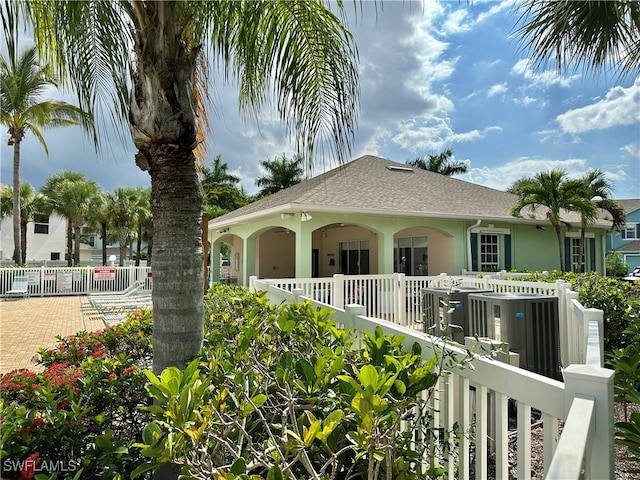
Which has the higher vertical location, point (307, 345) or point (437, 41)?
point (437, 41)

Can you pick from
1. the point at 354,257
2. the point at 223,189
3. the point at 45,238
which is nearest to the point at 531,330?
the point at 354,257

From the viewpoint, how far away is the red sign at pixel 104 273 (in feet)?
69.0

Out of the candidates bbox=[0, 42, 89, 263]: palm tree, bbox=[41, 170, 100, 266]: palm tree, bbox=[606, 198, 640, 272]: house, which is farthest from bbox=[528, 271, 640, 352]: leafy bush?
bbox=[606, 198, 640, 272]: house

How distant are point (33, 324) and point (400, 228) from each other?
12.3 m

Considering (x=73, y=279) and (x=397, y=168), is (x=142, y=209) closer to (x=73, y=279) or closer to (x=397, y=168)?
(x=73, y=279)

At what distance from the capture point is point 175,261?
119 inches

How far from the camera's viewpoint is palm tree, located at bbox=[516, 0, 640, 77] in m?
5.30

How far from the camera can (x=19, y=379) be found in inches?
129

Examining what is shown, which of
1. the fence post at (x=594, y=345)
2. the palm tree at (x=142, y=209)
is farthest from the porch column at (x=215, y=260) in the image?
the fence post at (x=594, y=345)

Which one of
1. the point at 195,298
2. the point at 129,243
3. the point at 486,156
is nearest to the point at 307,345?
the point at 195,298

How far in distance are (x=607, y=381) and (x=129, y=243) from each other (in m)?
48.7

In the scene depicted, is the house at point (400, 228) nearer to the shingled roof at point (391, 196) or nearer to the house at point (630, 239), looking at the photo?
the shingled roof at point (391, 196)

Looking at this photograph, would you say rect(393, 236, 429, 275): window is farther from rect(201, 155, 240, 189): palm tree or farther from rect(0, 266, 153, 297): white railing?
rect(201, 155, 240, 189): palm tree

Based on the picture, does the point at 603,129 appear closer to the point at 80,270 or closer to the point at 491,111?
the point at 491,111
